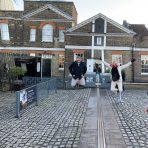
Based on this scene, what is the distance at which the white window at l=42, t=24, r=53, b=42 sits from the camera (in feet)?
134

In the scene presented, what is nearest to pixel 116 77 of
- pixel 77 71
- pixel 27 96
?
pixel 77 71

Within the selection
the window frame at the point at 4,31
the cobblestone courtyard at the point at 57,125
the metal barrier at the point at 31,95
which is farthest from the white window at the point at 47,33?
the cobblestone courtyard at the point at 57,125

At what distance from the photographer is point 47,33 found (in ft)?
134

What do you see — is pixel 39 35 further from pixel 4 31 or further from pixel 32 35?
pixel 4 31

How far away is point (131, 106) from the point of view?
1772 cm

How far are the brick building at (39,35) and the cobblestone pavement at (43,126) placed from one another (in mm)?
21396

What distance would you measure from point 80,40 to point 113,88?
18.3m

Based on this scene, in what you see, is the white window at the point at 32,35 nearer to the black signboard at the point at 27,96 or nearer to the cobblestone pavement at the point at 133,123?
the black signboard at the point at 27,96

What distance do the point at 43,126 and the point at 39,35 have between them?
29.0 metres

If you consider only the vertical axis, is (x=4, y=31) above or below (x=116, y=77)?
above

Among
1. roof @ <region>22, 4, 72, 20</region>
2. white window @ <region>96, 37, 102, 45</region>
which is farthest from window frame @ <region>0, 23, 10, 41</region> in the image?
white window @ <region>96, 37, 102, 45</region>

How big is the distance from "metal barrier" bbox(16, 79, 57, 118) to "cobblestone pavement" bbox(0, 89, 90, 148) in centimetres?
38

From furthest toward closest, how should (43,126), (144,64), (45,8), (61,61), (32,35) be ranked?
(32,35), (45,8), (61,61), (144,64), (43,126)

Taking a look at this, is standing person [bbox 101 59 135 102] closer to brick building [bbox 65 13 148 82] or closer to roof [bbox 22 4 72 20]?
brick building [bbox 65 13 148 82]
